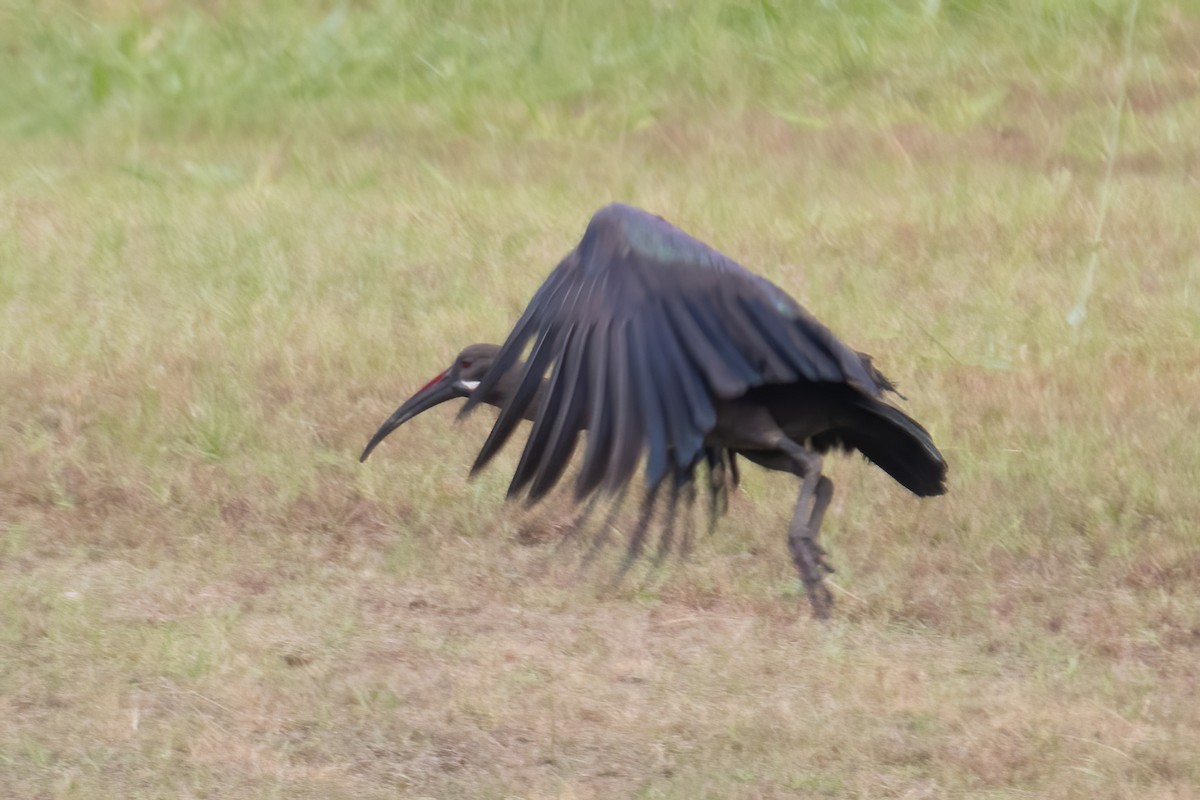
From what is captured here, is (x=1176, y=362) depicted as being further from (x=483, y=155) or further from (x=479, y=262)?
(x=483, y=155)

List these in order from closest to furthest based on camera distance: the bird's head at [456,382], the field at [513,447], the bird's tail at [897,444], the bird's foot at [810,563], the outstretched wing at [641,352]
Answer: the outstretched wing at [641,352]
the bird's foot at [810,563]
the field at [513,447]
the bird's tail at [897,444]
the bird's head at [456,382]

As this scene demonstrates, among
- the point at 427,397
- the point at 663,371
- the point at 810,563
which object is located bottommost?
the point at 810,563

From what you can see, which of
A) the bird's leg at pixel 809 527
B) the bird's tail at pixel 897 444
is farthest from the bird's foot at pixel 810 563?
the bird's tail at pixel 897 444

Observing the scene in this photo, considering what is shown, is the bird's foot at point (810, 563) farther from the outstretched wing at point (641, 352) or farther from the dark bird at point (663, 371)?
the outstretched wing at point (641, 352)

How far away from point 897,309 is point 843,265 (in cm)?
62

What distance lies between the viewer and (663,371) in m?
4.54

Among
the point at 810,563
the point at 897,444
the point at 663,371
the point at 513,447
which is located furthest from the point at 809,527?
the point at 513,447

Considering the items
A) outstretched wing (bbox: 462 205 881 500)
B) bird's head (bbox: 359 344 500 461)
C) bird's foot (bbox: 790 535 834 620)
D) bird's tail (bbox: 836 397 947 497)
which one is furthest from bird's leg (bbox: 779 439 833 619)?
bird's head (bbox: 359 344 500 461)

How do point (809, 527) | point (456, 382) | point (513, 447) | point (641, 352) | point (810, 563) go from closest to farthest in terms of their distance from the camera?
point (641, 352) → point (810, 563) → point (809, 527) → point (456, 382) → point (513, 447)

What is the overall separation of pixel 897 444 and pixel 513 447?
1983mm

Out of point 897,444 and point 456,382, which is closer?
point 897,444

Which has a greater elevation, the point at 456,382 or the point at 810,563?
the point at 456,382

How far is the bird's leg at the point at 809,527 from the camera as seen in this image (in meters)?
4.93

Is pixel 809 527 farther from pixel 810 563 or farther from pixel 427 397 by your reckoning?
pixel 427 397
